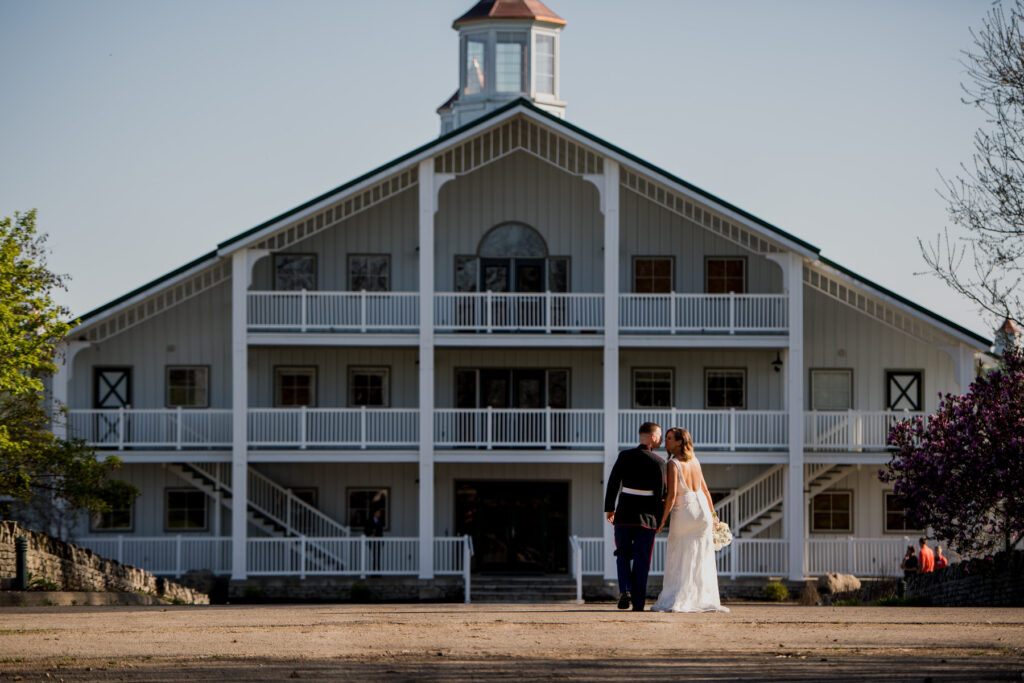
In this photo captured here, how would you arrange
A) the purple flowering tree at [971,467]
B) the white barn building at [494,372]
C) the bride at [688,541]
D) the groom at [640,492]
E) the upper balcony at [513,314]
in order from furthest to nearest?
the upper balcony at [513,314]
the white barn building at [494,372]
the purple flowering tree at [971,467]
the bride at [688,541]
the groom at [640,492]

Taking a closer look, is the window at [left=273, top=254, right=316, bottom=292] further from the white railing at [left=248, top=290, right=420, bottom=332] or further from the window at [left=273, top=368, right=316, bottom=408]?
the white railing at [left=248, top=290, right=420, bottom=332]

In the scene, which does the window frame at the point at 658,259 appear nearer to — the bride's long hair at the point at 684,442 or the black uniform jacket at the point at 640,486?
the bride's long hair at the point at 684,442

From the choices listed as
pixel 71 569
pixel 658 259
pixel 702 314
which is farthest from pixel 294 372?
pixel 71 569

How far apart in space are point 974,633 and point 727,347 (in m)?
22.4

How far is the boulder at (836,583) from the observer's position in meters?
36.0

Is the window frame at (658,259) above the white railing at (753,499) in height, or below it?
above

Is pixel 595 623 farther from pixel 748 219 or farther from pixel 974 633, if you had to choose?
pixel 748 219

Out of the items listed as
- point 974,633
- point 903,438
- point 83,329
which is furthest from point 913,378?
point 974,633

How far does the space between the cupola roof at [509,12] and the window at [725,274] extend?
9.25 m

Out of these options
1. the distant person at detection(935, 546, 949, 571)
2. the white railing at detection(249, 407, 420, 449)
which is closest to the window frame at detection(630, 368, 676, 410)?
the white railing at detection(249, 407, 420, 449)

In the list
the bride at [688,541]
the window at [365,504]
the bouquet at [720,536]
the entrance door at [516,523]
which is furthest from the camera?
the window at [365,504]

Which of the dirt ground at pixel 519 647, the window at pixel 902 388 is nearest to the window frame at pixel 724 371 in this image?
the window at pixel 902 388

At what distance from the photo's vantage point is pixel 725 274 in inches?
1567

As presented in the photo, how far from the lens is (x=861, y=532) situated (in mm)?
40094
